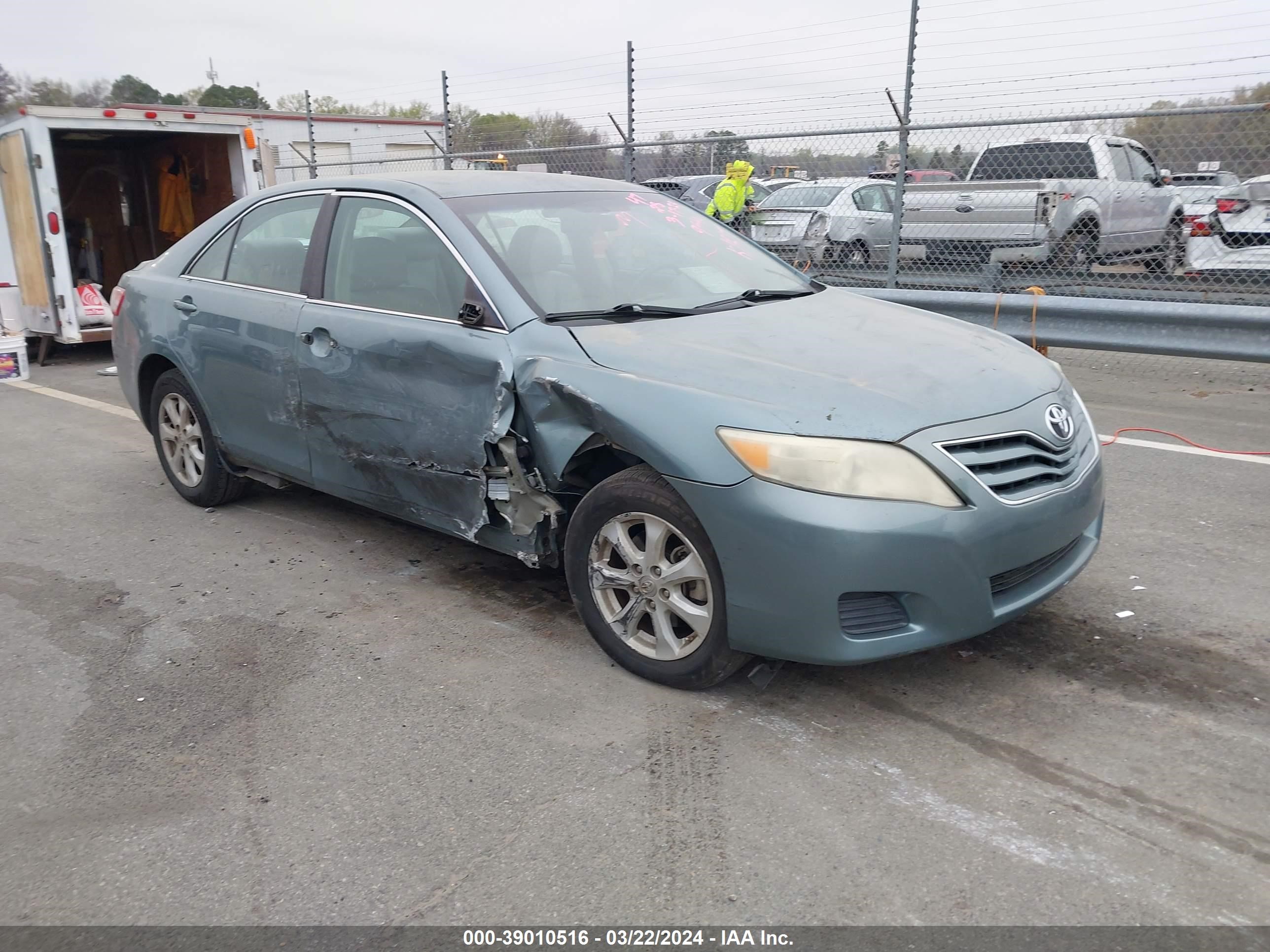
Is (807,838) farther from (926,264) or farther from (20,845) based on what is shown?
(926,264)

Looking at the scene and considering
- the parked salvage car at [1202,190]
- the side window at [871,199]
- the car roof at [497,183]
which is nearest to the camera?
the car roof at [497,183]

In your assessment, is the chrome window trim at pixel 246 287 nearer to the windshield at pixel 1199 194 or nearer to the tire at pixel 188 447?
the tire at pixel 188 447

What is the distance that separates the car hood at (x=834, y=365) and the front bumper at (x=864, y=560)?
18 centimetres

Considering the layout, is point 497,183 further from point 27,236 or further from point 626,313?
point 27,236

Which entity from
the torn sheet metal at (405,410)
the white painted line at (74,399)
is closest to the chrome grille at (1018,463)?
the torn sheet metal at (405,410)

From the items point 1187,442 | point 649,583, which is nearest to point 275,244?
point 649,583

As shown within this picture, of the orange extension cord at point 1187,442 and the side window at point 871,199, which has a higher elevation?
the side window at point 871,199

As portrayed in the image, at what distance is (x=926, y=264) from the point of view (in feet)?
32.8

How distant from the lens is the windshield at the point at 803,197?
40.7 ft

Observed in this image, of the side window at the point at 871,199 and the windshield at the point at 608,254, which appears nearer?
the windshield at the point at 608,254

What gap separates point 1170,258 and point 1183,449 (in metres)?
3.32

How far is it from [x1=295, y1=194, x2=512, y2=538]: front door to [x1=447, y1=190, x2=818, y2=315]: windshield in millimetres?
227

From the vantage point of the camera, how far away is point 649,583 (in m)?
3.38

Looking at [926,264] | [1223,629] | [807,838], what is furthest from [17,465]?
[926,264]
